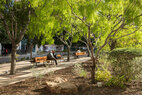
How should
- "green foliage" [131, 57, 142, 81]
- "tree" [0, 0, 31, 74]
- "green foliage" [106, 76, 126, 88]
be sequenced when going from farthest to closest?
1. "tree" [0, 0, 31, 74]
2. "green foliage" [106, 76, 126, 88]
3. "green foliage" [131, 57, 142, 81]

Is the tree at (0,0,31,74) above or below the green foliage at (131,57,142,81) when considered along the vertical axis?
above

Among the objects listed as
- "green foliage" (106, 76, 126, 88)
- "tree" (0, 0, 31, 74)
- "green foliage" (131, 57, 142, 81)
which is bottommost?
"green foliage" (106, 76, 126, 88)

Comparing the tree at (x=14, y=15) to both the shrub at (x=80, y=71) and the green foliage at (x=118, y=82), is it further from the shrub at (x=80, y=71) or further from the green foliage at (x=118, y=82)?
the green foliage at (x=118, y=82)

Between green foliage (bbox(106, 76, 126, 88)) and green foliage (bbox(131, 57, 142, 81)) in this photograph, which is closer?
green foliage (bbox(131, 57, 142, 81))

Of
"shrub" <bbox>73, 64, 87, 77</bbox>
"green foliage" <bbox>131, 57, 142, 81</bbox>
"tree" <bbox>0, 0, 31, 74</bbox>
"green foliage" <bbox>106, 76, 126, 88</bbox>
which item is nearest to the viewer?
"green foliage" <bbox>131, 57, 142, 81</bbox>

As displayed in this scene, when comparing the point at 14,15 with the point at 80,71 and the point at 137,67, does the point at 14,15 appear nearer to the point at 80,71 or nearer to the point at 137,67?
the point at 80,71

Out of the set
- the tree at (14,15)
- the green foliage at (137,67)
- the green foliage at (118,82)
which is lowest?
the green foliage at (118,82)

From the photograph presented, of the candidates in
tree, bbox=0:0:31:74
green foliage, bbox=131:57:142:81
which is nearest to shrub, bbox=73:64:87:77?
green foliage, bbox=131:57:142:81

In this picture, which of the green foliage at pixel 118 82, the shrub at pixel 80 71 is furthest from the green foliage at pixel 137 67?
the shrub at pixel 80 71

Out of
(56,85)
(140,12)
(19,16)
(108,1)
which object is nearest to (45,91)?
(56,85)

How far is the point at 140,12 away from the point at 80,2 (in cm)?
240

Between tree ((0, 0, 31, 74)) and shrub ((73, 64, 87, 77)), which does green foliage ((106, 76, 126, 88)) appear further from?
tree ((0, 0, 31, 74))

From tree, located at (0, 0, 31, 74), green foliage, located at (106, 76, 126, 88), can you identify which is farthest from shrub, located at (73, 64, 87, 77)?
tree, located at (0, 0, 31, 74)

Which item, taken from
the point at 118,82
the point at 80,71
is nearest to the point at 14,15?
the point at 80,71
